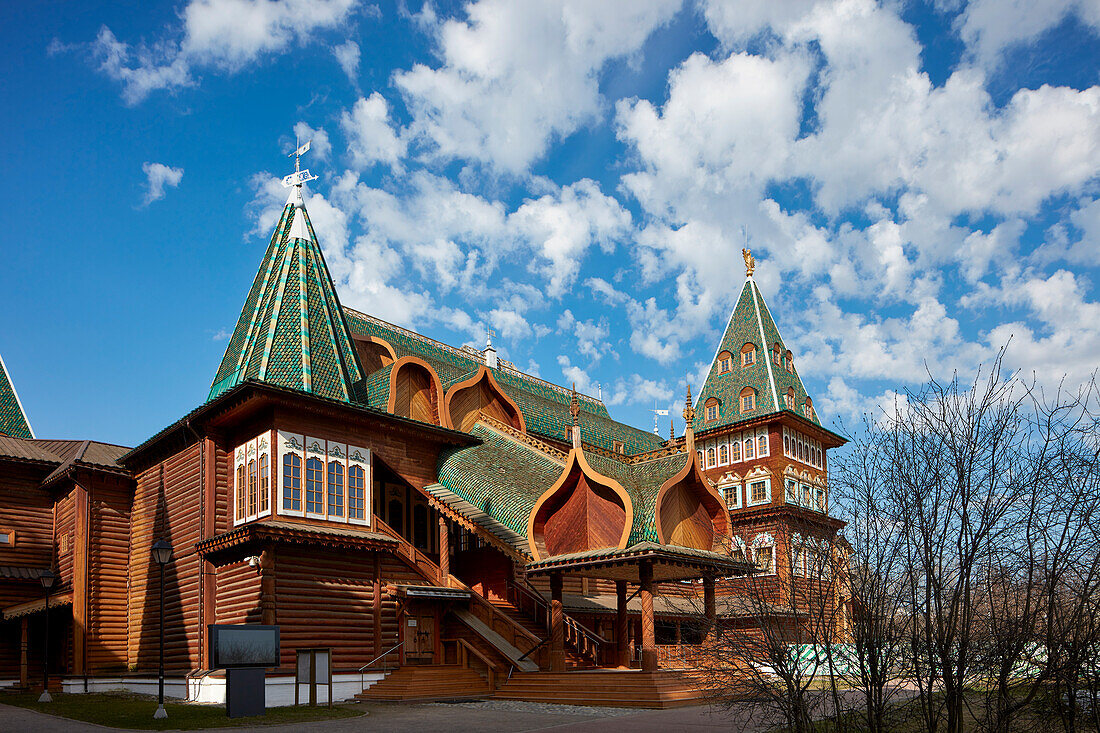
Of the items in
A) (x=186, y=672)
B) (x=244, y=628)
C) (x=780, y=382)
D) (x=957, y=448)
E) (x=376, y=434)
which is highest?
(x=780, y=382)

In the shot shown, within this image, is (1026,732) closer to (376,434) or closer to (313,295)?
(376,434)

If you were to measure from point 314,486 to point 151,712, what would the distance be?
643 centimetres

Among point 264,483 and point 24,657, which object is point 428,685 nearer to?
point 264,483

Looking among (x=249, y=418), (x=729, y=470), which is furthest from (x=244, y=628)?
(x=729, y=470)

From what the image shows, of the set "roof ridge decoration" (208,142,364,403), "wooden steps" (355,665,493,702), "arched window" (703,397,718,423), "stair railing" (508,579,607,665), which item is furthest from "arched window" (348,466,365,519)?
"arched window" (703,397,718,423)

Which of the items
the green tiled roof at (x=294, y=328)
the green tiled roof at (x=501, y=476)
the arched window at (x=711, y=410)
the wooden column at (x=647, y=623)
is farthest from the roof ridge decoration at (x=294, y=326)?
the arched window at (x=711, y=410)

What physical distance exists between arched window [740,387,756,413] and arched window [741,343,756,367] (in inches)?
61.7

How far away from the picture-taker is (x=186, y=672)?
22000 mm

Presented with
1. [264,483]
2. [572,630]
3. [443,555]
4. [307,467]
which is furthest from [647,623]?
[264,483]

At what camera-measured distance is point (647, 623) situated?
19.8 metres

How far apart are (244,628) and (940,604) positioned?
11.9 meters

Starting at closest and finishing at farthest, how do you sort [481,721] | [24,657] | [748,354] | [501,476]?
[481,721], [24,657], [501,476], [748,354]

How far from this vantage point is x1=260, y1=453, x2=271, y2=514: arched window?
21578 mm

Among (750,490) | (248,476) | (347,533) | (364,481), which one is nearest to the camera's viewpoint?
(347,533)
